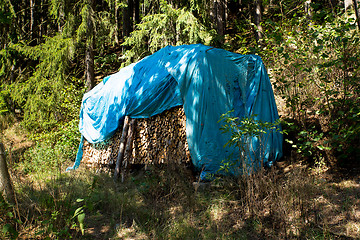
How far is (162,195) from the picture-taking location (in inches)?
170

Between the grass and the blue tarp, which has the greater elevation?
the blue tarp

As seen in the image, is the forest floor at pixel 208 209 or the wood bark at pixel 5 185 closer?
the wood bark at pixel 5 185

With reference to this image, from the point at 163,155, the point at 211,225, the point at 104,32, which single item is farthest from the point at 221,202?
the point at 104,32

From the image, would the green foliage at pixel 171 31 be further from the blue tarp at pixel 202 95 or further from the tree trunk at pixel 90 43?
the blue tarp at pixel 202 95

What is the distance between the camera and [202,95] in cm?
491

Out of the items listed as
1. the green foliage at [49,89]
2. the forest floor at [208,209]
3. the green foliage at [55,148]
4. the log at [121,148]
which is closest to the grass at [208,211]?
the forest floor at [208,209]

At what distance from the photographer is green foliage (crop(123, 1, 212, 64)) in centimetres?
789

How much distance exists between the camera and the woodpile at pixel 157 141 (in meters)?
5.17

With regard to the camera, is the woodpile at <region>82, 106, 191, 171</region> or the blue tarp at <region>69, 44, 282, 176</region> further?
the woodpile at <region>82, 106, 191, 171</region>

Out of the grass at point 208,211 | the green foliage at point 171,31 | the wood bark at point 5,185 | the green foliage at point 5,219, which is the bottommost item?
the grass at point 208,211

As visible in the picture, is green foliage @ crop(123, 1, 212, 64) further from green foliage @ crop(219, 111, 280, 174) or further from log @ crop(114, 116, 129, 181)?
green foliage @ crop(219, 111, 280, 174)

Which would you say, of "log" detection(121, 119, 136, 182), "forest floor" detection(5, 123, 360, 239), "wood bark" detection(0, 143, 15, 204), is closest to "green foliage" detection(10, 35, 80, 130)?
"log" detection(121, 119, 136, 182)

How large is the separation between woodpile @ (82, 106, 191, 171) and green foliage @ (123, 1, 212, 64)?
3461 millimetres

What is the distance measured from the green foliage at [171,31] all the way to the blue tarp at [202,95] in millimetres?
2232
